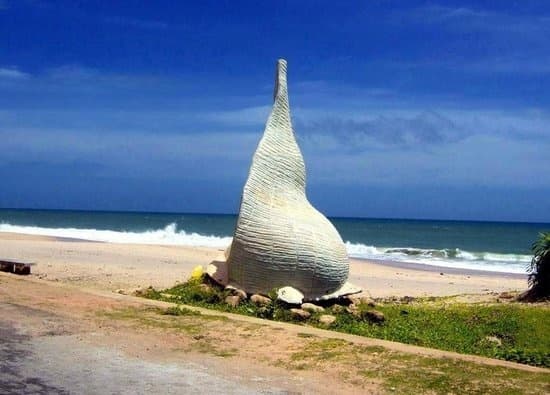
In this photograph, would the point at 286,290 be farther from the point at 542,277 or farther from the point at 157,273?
the point at 157,273

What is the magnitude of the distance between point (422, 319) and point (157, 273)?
9102 millimetres

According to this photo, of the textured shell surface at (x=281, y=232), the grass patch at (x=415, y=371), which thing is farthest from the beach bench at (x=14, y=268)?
the grass patch at (x=415, y=371)

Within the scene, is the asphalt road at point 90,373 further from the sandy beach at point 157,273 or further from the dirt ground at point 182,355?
the sandy beach at point 157,273

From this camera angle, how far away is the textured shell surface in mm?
12586

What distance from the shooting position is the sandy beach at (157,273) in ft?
57.4

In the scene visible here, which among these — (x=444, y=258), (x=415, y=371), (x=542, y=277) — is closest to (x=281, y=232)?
(x=415, y=371)

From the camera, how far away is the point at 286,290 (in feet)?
40.4

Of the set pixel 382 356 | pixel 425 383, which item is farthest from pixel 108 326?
pixel 425 383

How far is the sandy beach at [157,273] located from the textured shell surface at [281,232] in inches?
142

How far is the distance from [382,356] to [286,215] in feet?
17.1

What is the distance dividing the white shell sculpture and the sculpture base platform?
2 centimetres

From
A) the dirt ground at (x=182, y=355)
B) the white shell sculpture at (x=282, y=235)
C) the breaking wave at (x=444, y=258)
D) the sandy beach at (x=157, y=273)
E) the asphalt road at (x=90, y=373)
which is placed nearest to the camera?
the asphalt road at (x=90, y=373)

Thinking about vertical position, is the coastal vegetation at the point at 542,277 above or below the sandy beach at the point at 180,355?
above

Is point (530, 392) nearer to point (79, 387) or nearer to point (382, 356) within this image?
point (382, 356)
